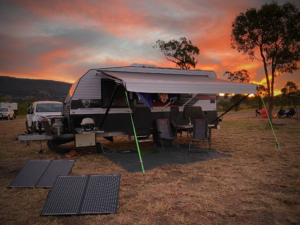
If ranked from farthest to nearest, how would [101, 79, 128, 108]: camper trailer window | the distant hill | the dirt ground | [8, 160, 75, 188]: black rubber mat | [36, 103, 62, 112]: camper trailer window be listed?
the distant hill → [36, 103, 62, 112]: camper trailer window → [101, 79, 128, 108]: camper trailer window → [8, 160, 75, 188]: black rubber mat → the dirt ground

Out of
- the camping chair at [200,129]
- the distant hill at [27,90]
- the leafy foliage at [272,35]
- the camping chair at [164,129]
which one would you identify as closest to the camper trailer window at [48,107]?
the camping chair at [164,129]

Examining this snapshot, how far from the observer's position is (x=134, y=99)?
22.4ft

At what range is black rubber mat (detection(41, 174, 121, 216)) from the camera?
2.82m

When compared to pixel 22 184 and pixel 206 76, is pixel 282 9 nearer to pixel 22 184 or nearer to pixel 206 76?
pixel 206 76

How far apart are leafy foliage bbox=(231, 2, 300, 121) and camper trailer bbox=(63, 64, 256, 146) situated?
7.36 metres

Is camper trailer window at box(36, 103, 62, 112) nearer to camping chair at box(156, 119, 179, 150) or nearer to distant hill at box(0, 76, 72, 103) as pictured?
Answer: camping chair at box(156, 119, 179, 150)

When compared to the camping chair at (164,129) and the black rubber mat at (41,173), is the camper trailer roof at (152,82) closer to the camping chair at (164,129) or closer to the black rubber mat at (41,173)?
the camping chair at (164,129)

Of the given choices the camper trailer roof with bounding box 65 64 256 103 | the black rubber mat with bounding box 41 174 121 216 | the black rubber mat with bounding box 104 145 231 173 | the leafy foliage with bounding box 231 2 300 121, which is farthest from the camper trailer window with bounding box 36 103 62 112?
the leafy foliage with bounding box 231 2 300 121

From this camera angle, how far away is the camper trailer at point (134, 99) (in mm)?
5508

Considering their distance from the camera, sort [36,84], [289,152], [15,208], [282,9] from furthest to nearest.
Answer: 1. [36,84]
2. [282,9]
3. [289,152]
4. [15,208]

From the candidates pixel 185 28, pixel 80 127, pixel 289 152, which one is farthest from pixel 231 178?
pixel 185 28

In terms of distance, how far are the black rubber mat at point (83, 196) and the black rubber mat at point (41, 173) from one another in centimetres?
83

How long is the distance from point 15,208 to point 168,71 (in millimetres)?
5804

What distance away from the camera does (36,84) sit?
103m
